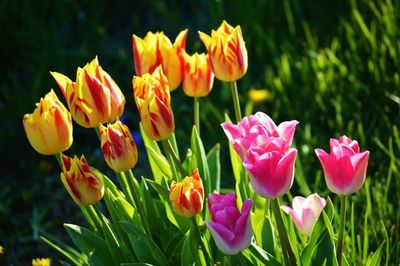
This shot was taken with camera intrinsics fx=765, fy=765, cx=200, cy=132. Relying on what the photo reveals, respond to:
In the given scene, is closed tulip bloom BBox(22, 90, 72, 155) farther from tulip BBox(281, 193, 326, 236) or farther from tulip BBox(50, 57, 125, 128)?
tulip BBox(281, 193, 326, 236)

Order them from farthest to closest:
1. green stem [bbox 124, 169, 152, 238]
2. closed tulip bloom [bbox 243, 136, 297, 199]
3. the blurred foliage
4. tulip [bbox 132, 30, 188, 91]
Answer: the blurred foliage < tulip [bbox 132, 30, 188, 91] < green stem [bbox 124, 169, 152, 238] < closed tulip bloom [bbox 243, 136, 297, 199]

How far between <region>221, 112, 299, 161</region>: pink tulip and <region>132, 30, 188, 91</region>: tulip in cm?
29

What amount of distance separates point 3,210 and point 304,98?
1.03 m

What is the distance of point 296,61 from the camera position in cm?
271

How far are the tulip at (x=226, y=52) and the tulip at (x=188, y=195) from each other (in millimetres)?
275

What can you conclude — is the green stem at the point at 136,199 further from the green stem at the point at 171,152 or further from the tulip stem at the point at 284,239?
the tulip stem at the point at 284,239

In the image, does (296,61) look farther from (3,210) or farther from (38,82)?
(3,210)

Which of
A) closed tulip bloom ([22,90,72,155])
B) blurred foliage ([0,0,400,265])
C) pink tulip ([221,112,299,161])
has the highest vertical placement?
closed tulip bloom ([22,90,72,155])

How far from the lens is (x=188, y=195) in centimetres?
127

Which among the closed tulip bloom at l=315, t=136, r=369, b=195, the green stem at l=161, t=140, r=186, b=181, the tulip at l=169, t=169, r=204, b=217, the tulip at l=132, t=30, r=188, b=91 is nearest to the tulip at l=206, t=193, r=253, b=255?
the tulip at l=169, t=169, r=204, b=217

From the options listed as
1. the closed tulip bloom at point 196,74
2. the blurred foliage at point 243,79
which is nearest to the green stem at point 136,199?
the closed tulip bloom at point 196,74

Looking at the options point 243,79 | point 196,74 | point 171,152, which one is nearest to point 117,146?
point 171,152

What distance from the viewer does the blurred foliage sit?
2270mm

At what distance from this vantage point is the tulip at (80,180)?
1334mm
